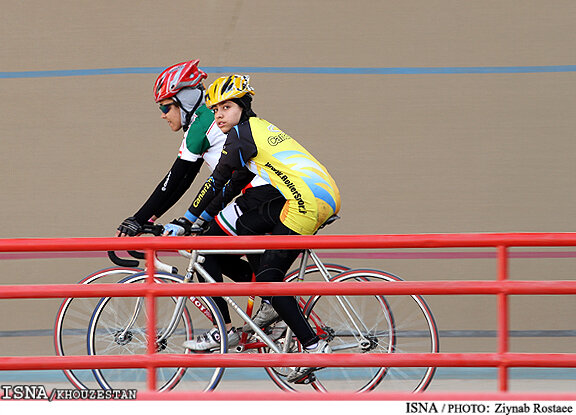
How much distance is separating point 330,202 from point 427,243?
107 cm

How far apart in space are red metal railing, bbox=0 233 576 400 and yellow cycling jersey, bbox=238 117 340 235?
90 cm

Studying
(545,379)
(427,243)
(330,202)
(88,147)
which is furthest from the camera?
(88,147)

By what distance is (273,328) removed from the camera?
14.3ft

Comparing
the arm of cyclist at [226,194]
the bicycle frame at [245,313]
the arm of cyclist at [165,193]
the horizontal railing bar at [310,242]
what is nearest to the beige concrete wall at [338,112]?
the bicycle frame at [245,313]

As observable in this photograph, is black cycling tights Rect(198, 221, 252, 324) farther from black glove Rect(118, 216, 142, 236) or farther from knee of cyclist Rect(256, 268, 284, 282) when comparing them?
black glove Rect(118, 216, 142, 236)

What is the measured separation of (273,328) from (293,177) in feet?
2.90

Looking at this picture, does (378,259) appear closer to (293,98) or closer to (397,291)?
(293,98)

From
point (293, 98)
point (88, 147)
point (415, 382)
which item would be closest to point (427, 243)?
point (415, 382)

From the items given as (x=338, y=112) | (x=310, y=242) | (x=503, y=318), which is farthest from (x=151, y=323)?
(x=338, y=112)

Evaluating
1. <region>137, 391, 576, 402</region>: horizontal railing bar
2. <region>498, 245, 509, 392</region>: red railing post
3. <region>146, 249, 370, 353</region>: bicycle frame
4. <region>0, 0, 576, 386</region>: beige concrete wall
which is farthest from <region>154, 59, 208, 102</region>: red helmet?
<region>0, 0, 576, 386</region>: beige concrete wall

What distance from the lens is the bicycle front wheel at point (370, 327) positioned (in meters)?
4.31

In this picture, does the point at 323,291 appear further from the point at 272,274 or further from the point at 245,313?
the point at 245,313

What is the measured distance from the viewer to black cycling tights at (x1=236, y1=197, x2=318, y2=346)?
4051mm

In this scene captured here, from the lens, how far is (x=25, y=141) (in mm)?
6965
